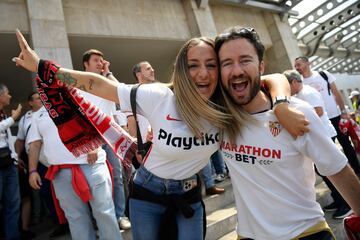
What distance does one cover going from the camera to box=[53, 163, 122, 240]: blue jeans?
9.78 feet

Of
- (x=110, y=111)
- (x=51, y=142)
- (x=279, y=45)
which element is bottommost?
(x=51, y=142)

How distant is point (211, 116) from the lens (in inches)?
68.8

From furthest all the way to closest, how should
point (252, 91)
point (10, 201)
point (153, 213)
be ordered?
point (10, 201), point (153, 213), point (252, 91)

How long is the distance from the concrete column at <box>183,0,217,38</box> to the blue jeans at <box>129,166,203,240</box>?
683 cm

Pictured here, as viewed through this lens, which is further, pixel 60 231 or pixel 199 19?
pixel 199 19

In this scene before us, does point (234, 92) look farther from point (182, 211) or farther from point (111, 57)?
point (111, 57)

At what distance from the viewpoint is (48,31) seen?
18.6 ft

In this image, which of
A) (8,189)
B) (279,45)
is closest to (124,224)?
(8,189)

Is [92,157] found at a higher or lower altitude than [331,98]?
lower

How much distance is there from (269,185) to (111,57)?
8.17 metres

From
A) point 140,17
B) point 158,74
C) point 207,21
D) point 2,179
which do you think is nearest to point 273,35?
point 207,21

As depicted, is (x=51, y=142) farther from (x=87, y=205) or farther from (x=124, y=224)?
(x=124, y=224)

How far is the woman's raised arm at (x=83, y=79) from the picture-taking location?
6.14ft

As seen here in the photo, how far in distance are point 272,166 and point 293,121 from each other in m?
0.25
